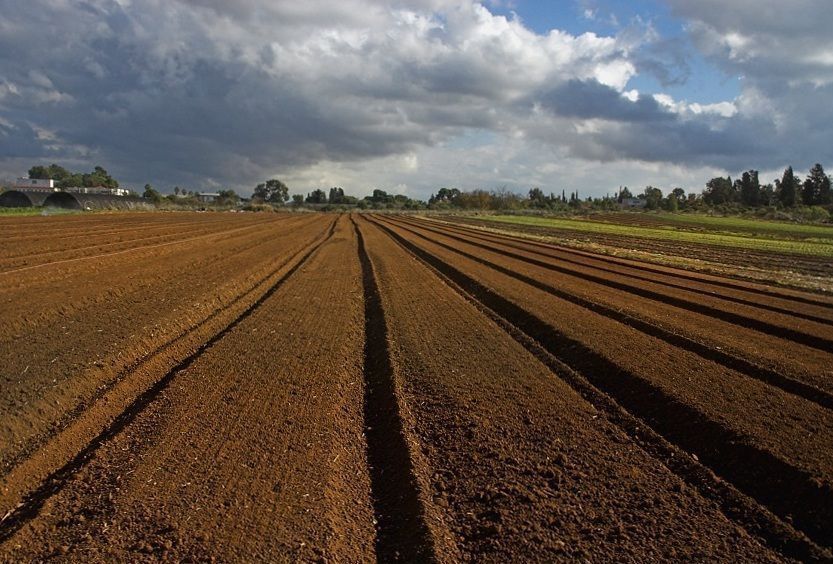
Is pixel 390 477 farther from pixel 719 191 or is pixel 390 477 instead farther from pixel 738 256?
pixel 719 191

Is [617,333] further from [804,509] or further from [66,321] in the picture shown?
[66,321]

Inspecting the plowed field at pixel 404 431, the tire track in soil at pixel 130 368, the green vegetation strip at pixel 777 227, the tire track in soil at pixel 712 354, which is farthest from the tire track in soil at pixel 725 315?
the green vegetation strip at pixel 777 227

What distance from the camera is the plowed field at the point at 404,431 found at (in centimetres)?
421

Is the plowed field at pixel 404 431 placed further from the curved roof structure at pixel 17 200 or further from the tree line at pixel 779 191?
the tree line at pixel 779 191

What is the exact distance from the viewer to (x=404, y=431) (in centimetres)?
602

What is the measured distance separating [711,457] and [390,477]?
325cm

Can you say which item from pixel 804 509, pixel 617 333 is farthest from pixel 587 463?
pixel 617 333

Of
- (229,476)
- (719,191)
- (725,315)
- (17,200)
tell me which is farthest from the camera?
(719,191)

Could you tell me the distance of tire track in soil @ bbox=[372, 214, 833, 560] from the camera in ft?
15.0


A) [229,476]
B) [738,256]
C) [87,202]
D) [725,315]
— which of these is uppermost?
[87,202]

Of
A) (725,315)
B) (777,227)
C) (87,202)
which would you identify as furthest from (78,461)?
(777,227)

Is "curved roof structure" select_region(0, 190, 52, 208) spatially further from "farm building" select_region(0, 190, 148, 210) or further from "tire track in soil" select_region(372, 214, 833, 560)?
"tire track in soil" select_region(372, 214, 833, 560)

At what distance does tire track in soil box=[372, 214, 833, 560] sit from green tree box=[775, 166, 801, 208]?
13274cm

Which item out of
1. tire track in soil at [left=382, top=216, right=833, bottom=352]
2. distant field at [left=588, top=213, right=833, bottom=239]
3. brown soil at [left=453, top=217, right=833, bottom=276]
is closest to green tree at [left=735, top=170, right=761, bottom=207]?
distant field at [left=588, top=213, right=833, bottom=239]
